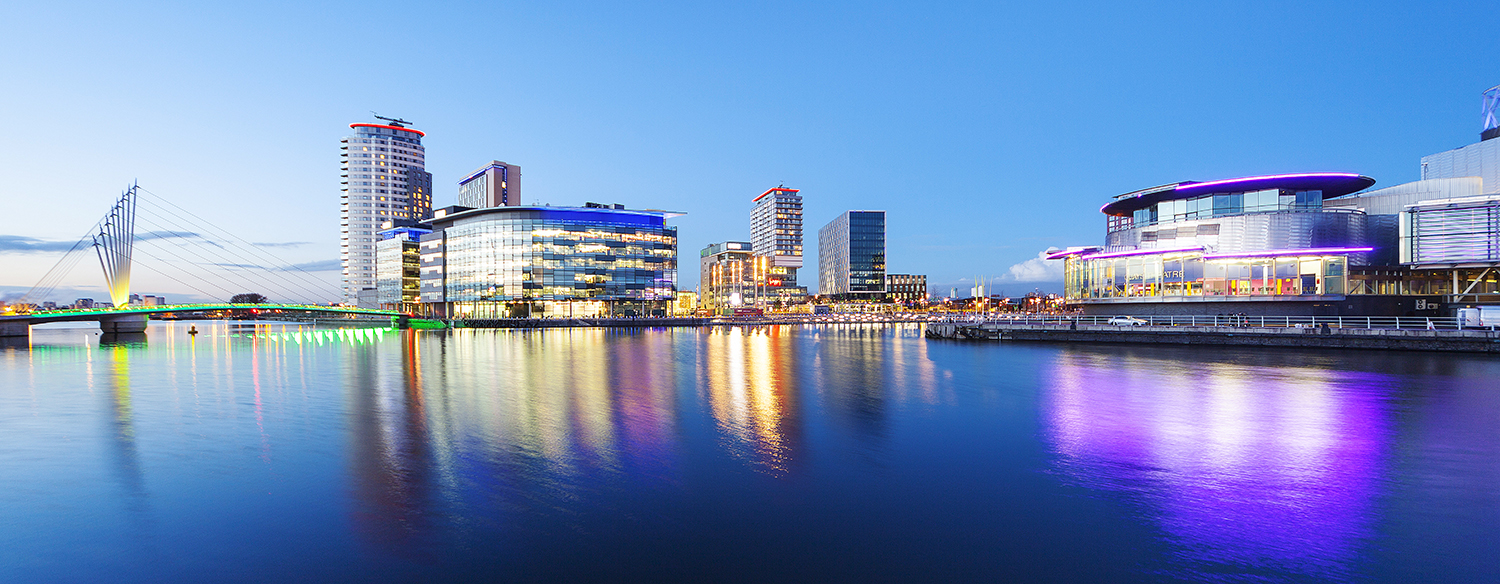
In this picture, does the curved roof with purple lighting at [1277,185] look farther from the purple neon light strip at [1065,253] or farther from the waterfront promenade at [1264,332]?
the waterfront promenade at [1264,332]

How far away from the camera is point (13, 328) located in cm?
7888

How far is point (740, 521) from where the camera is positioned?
10945 millimetres

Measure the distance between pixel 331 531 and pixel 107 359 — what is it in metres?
57.3

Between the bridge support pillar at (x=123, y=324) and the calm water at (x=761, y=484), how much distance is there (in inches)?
3248

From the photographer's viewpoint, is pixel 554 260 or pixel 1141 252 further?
pixel 554 260

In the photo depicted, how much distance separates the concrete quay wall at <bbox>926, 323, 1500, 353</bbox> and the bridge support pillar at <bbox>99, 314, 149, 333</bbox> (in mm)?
109739

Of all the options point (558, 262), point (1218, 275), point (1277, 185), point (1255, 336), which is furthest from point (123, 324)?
point (1277, 185)

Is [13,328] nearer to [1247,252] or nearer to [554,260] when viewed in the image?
[554,260]

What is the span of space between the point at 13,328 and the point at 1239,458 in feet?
383

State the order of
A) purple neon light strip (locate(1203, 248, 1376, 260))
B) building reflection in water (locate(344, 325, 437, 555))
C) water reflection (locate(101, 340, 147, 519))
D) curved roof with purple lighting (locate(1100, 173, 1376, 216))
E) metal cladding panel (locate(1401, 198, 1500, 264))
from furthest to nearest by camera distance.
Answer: curved roof with purple lighting (locate(1100, 173, 1376, 216)) < purple neon light strip (locate(1203, 248, 1376, 260)) < metal cladding panel (locate(1401, 198, 1500, 264)) < water reflection (locate(101, 340, 147, 519)) < building reflection in water (locate(344, 325, 437, 555))

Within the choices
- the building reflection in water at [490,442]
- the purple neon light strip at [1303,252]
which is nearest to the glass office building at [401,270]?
the building reflection in water at [490,442]

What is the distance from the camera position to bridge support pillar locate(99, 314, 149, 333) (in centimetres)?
8975

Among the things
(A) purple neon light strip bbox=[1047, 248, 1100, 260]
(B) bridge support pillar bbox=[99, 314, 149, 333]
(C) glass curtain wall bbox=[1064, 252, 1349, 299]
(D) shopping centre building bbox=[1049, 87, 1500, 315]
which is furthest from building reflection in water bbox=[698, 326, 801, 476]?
(B) bridge support pillar bbox=[99, 314, 149, 333]

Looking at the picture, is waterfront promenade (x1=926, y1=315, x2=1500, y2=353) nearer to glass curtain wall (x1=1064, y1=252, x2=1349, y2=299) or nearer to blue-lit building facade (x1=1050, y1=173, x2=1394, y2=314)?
blue-lit building facade (x1=1050, y1=173, x2=1394, y2=314)
